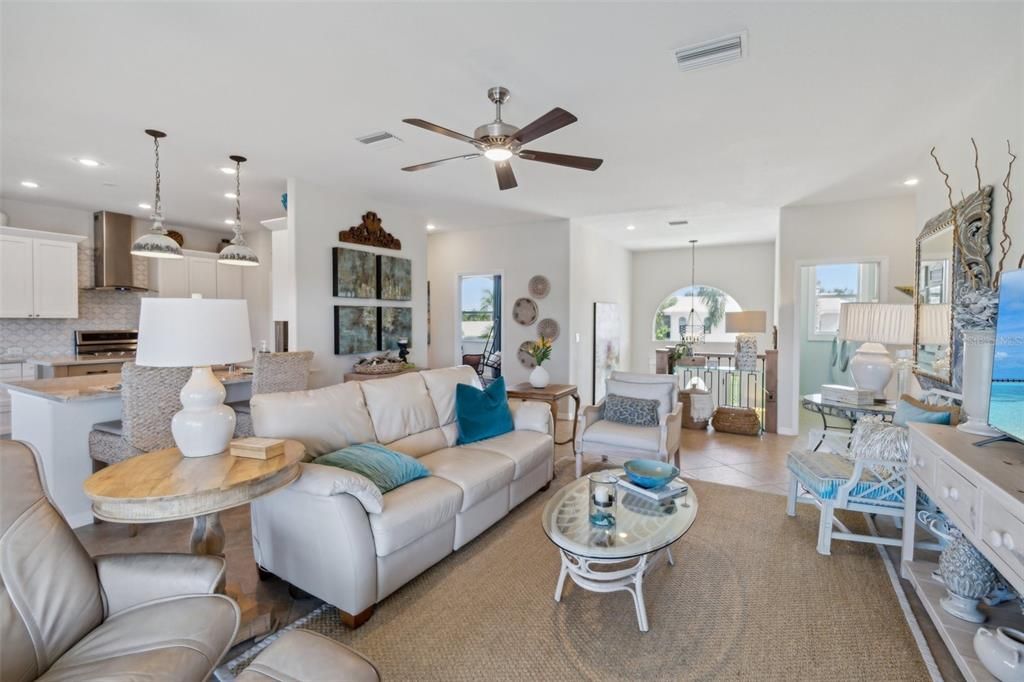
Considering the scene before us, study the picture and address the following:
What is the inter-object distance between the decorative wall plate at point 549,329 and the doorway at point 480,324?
95cm

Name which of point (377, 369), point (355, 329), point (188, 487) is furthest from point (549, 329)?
point (188, 487)

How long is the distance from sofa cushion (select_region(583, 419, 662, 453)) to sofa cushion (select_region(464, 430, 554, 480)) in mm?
391

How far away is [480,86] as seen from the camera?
2.63 meters

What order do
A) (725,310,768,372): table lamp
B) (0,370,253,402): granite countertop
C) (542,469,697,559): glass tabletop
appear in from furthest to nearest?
(725,310,768,372): table lamp, (0,370,253,402): granite countertop, (542,469,697,559): glass tabletop

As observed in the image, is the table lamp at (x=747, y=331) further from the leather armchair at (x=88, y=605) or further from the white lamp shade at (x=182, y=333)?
the leather armchair at (x=88, y=605)

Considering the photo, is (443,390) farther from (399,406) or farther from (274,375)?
(274,375)

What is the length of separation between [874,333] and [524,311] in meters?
3.97

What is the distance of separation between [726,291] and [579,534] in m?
7.79

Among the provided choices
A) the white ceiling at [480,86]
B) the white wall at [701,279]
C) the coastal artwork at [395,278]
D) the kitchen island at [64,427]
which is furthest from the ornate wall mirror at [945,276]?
the kitchen island at [64,427]

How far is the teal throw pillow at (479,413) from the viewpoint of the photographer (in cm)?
341

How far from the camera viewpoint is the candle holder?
2.16 meters

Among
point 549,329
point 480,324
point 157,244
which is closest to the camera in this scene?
point 157,244

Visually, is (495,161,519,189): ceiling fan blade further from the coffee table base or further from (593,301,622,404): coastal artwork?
(593,301,622,404): coastal artwork

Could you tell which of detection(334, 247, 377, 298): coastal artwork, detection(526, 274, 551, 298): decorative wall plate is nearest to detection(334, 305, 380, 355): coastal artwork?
detection(334, 247, 377, 298): coastal artwork
